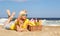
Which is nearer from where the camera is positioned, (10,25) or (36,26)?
(36,26)

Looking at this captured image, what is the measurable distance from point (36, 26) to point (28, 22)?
0.37 metres

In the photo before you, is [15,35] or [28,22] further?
[28,22]

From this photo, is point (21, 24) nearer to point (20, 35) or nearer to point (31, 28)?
point (31, 28)

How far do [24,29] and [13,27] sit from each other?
69cm

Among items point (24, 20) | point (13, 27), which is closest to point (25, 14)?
point (24, 20)

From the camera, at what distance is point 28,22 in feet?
23.5

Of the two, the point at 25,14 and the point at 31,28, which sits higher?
the point at 25,14

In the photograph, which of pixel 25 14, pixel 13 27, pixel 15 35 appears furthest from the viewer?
pixel 13 27

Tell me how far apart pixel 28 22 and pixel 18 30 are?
57 cm

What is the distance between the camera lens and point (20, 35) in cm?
595

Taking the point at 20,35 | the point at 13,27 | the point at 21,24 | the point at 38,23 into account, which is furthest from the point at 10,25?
the point at 20,35

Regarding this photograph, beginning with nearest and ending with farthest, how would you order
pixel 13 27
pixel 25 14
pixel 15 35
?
1. pixel 15 35
2. pixel 25 14
3. pixel 13 27

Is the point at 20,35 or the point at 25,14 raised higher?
the point at 25,14

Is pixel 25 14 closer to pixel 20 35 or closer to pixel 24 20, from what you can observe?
pixel 24 20
